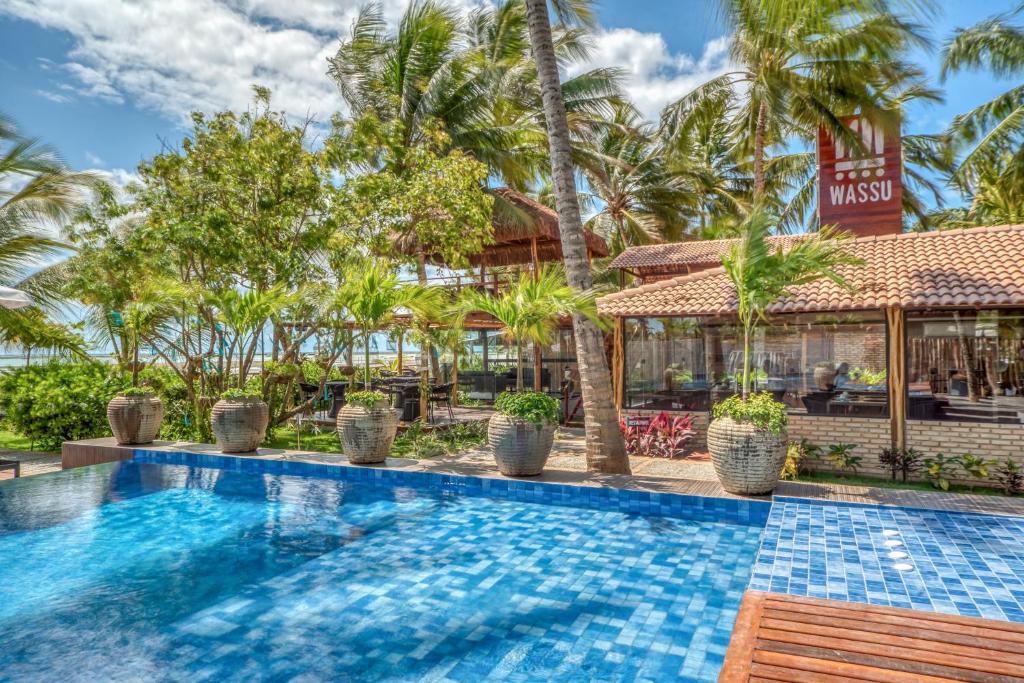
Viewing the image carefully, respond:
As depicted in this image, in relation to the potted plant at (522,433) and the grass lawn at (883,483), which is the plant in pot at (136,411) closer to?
the potted plant at (522,433)

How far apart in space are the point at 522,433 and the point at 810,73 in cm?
1358

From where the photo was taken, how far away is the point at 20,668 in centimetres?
396

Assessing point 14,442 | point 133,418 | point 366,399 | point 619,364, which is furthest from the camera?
point 14,442

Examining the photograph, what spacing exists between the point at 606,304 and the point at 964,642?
7.69 metres

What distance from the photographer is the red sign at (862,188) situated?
1150 centimetres

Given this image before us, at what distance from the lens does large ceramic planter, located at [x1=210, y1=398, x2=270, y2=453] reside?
30.7 ft

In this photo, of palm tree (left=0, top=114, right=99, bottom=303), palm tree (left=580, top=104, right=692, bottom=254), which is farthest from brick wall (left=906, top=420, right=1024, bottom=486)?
palm tree (left=580, top=104, right=692, bottom=254)

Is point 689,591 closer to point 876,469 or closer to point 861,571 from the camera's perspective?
point 861,571

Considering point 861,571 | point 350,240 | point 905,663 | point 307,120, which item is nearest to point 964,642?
point 905,663

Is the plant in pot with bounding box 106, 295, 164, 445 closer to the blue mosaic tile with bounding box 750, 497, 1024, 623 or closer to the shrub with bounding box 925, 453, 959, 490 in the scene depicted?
the blue mosaic tile with bounding box 750, 497, 1024, 623

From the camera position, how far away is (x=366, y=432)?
8.58 m

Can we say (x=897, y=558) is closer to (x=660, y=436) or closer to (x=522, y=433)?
(x=522, y=433)

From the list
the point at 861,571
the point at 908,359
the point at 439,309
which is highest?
the point at 439,309

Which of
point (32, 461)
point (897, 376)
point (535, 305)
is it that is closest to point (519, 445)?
point (535, 305)
